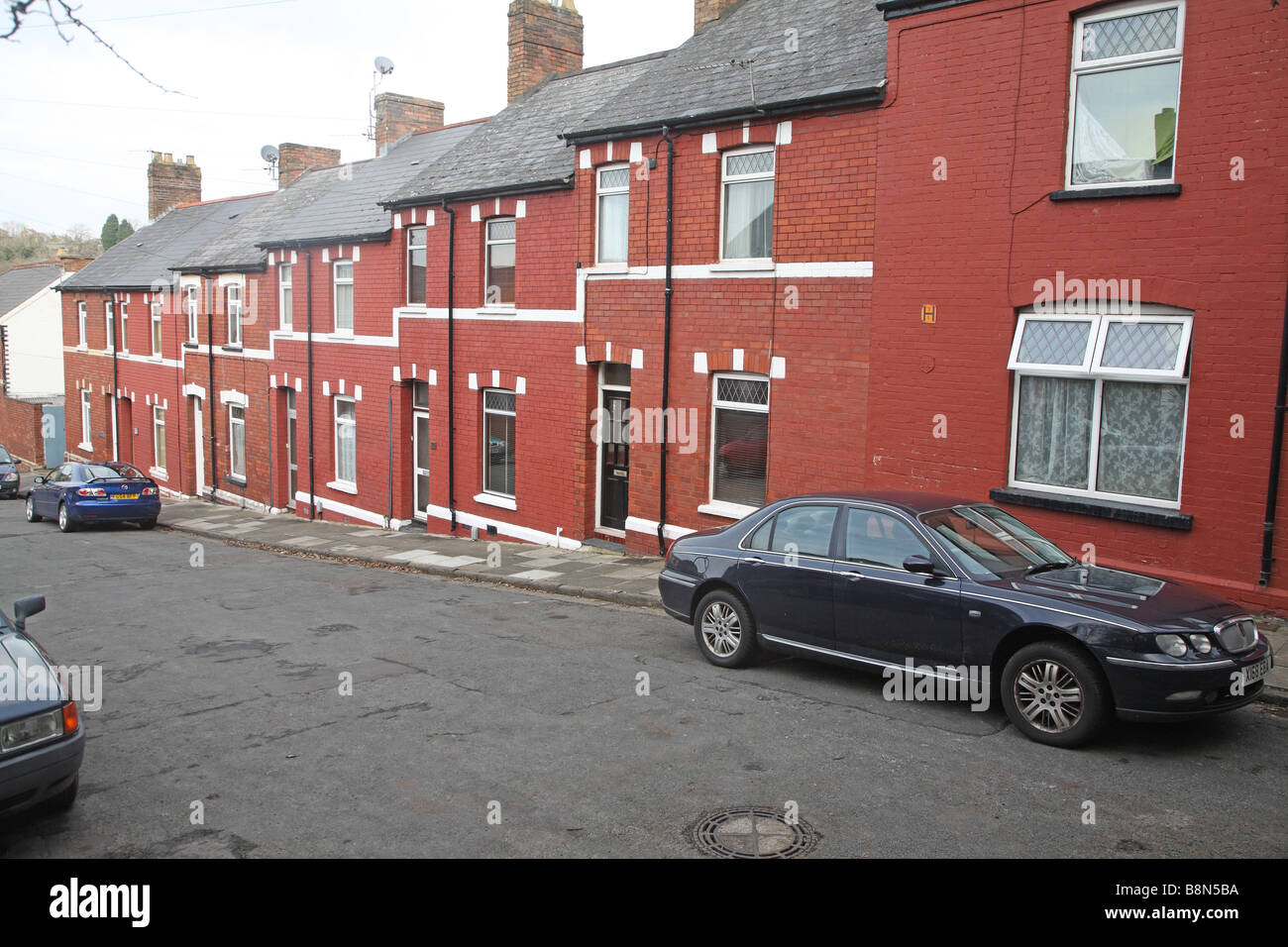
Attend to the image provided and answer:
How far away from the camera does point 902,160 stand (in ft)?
39.7

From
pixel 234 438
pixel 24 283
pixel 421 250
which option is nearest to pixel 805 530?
pixel 421 250

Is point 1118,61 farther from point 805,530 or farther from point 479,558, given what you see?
point 479,558

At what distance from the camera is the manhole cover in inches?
215

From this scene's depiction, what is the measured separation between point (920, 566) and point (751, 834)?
2.80 metres

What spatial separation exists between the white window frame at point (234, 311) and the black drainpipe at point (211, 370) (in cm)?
76

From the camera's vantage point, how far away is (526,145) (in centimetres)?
1909

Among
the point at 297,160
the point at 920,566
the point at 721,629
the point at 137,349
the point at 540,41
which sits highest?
the point at 540,41

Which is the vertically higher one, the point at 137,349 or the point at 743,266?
the point at 743,266

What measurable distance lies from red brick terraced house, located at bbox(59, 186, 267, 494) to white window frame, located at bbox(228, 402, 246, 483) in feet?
10.3

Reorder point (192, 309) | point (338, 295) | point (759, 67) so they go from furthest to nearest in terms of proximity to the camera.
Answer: point (192, 309), point (338, 295), point (759, 67)

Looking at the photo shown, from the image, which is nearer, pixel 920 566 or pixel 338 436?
pixel 920 566

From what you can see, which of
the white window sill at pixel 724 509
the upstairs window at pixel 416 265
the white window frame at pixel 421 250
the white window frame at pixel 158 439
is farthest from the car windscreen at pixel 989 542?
the white window frame at pixel 158 439

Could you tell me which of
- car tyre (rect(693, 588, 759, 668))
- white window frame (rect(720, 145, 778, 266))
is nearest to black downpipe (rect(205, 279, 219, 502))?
white window frame (rect(720, 145, 778, 266))

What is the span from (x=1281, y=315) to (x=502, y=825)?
8.40 metres
